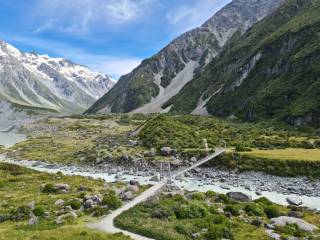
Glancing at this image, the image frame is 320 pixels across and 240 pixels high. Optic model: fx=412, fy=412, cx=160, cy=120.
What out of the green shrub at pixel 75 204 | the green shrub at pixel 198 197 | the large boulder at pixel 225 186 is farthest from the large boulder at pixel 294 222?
the large boulder at pixel 225 186

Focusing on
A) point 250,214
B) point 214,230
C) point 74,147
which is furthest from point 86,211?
point 74,147

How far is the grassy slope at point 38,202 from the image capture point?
118 feet

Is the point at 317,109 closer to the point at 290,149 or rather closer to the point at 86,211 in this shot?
the point at 290,149

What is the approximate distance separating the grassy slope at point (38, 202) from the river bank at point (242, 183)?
12919 millimetres

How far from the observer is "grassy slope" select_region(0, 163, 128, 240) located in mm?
35844

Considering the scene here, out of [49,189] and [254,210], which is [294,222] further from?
[49,189]

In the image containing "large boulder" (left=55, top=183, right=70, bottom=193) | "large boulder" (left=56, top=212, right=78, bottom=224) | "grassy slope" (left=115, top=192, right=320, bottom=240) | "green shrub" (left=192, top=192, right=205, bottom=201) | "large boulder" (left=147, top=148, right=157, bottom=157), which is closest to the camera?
"grassy slope" (left=115, top=192, right=320, bottom=240)

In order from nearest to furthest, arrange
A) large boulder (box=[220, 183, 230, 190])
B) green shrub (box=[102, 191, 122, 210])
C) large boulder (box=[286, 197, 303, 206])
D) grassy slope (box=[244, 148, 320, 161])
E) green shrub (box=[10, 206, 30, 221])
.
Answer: green shrub (box=[10, 206, 30, 221]) < green shrub (box=[102, 191, 122, 210]) < large boulder (box=[286, 197, 303, 206]) < large boulder (box=[220, 183, 230, 190]) < grassy slope (box=[244, 148, 320, 161])

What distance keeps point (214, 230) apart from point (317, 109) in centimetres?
13123

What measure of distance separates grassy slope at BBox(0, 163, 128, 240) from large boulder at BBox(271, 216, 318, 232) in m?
17.4

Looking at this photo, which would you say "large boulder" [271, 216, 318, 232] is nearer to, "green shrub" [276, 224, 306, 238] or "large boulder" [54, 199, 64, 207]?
"green shrub" [276, 224, 306, 238]

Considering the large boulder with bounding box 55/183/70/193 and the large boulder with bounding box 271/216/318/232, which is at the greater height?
the large boulder with bounding box 55/183/70/193

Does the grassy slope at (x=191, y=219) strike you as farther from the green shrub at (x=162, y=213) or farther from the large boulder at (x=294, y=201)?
the large boulder at (x=294, y=201)

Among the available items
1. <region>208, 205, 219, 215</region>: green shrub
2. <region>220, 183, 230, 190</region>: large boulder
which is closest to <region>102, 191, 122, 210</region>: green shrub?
<region>208, 205, 219, 215</region>: green shrub
